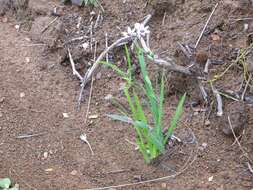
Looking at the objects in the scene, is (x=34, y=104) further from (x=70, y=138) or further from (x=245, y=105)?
(x=245, y=105)

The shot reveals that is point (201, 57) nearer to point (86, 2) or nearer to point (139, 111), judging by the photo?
point (139, 111)

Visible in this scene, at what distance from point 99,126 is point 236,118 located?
66 cm

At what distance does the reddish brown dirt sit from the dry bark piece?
36 millimetres

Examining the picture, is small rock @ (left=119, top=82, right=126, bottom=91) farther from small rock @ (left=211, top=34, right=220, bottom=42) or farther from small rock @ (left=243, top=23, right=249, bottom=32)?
small rock @ (left=243, top=23, right=249, bottom=32)

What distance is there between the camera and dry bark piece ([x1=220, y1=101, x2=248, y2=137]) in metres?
2.28

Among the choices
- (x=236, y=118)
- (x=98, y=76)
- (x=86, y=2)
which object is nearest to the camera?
(x=236, y=118)

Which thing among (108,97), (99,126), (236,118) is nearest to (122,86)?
(108,97)

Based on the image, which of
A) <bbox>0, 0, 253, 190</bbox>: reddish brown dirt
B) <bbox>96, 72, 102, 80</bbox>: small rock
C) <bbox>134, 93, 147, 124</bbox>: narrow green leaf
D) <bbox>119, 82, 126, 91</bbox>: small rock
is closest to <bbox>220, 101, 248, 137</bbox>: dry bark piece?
<bbox>0, 0, 253, 190</bbox>: reddish brown dirt

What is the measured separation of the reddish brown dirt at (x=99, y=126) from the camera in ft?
7.39

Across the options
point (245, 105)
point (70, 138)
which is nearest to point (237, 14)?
point (245, 105)

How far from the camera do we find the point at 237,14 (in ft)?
8.67

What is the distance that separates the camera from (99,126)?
250 cm

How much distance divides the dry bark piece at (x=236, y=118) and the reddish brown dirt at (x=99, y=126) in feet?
0.12

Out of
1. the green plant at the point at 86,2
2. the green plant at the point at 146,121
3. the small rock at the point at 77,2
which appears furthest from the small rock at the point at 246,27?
the small rock at the point at 77,2
